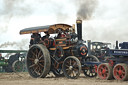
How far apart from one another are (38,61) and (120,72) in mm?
5277

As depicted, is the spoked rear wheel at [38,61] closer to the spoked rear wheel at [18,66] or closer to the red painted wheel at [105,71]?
the red painted wheel at [105,71]

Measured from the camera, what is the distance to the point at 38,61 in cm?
1655

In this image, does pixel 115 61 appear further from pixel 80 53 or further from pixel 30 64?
pixel 30 64

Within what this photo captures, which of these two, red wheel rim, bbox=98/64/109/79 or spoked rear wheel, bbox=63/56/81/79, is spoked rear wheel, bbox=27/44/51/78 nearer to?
spoked rear wheel, bbox=63/56/81/79

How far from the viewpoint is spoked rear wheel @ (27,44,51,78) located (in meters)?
15.9

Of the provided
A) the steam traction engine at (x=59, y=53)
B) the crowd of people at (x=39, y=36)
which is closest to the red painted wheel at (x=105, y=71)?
the steam traction engine at (x=59, y=53)

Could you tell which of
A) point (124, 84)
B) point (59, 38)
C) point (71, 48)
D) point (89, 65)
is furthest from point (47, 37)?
point (124, 84)

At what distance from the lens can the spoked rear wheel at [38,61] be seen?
1592 cm

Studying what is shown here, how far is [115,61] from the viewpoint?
1407 centimetres

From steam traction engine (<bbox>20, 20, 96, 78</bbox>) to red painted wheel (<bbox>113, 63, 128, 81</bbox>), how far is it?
6.96 feet

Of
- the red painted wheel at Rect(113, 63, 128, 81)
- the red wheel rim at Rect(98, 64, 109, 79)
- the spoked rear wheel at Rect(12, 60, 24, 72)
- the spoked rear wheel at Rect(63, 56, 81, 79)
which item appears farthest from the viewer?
the spoked rear wheel at Rect(12, 60, 24, 72)

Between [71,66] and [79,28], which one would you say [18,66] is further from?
[71,66]

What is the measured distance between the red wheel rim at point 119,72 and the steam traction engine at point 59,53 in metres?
2.13

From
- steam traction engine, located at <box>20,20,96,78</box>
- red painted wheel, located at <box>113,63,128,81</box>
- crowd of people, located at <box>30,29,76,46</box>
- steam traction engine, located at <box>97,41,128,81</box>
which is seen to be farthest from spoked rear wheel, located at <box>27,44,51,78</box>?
red painted wheel, located at <box>113,63,128,81</box>
